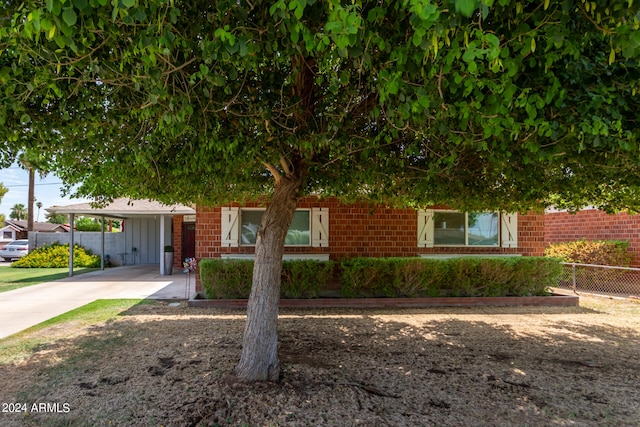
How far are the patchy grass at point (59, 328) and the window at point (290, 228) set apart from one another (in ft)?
9.42

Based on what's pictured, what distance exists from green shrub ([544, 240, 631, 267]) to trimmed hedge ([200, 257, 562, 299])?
201 cm

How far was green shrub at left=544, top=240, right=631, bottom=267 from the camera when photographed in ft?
36.7

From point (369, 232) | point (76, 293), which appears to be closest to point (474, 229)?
point (369, 232)

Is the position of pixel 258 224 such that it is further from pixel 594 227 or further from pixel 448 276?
pixel 594 227

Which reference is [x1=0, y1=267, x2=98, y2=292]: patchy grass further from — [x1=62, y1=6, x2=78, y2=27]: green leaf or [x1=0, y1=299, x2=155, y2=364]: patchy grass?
[x1=62, y1=6, x2=78, y2=27]: green leaf

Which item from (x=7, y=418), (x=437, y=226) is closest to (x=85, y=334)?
(x=7, y=418)

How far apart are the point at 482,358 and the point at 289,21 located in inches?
204

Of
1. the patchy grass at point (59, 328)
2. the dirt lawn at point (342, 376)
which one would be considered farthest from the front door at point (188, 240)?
the dirt lawn at point (342, 376)

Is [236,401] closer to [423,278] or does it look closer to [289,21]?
[289,21]

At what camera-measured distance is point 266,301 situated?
4.57m

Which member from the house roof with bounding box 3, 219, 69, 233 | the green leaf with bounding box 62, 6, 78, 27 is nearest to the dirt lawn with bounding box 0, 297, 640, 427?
the green leaf with bounding box 62, 6, 78, 27

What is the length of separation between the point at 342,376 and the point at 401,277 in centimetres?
504

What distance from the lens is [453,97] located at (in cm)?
316

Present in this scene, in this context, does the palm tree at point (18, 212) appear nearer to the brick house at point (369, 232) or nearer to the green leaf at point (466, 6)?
the brick house at point (369, 232)
